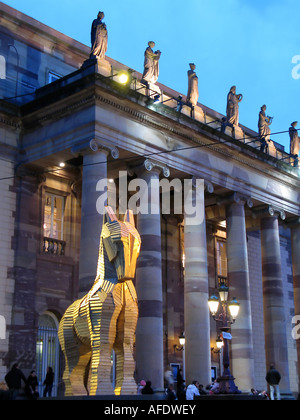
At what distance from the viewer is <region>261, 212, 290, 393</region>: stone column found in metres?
33.5

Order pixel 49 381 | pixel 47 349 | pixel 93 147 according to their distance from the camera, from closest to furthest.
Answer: pixel 93 147 → pixel 49 381 → pixel 47 349

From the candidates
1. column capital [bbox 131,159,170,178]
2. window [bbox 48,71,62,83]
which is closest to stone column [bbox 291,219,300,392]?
column capital [bbox 131,159,170,178]

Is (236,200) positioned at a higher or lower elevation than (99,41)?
lower

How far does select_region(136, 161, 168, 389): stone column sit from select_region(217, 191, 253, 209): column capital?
5.83 meters

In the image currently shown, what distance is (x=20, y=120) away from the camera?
2755cm

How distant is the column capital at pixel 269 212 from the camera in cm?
3450

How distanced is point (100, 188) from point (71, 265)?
6256 millimetres

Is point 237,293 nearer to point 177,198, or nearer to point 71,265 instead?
point 177,198

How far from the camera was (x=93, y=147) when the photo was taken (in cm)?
2488

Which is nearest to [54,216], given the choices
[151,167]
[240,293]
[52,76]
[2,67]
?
[151,167]

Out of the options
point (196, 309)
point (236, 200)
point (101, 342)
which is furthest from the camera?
point (236, 200)

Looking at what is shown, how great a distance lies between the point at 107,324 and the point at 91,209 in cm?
1039

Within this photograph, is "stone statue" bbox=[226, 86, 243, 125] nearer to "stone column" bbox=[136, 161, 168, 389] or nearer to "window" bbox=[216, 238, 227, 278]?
"stone column" bbox=[136, 161, 168, 389]

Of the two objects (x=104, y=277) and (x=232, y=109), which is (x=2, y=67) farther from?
(x=104, y=277)
